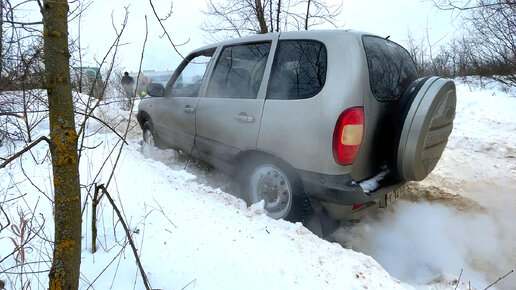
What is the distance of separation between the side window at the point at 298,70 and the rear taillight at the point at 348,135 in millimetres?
326

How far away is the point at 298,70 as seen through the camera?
2.54m

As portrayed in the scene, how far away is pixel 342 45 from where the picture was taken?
2318 mm

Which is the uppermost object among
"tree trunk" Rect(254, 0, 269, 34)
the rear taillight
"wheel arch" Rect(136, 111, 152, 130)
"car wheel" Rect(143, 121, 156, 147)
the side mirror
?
"tree trunk" Rect(254, 0, 269, 34)

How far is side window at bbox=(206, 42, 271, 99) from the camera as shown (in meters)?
2.88

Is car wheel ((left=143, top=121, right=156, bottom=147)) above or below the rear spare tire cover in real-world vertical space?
below

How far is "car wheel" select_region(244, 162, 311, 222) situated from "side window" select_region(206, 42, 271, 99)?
744 mm

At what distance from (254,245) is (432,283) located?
53.8 inches

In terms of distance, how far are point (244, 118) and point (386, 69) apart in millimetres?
1352

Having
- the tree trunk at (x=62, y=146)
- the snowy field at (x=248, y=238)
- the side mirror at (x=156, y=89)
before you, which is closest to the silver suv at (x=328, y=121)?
the snowy field at (x=248, y=238)

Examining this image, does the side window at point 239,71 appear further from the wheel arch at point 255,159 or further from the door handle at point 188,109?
the wheel arch at point 255,159

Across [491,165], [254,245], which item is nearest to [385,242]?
[254,245]

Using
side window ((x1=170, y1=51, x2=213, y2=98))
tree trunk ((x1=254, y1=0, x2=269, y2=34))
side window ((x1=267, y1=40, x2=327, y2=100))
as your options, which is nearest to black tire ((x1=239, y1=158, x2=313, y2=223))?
side window ((x1=267, y1=40, x2=327, y2=100))

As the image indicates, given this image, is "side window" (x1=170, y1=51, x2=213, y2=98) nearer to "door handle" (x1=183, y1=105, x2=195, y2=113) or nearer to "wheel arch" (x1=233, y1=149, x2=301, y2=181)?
"door handle" (x1=183, y1=105, x2=195, y2=113)

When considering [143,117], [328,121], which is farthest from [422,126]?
[143,117]
